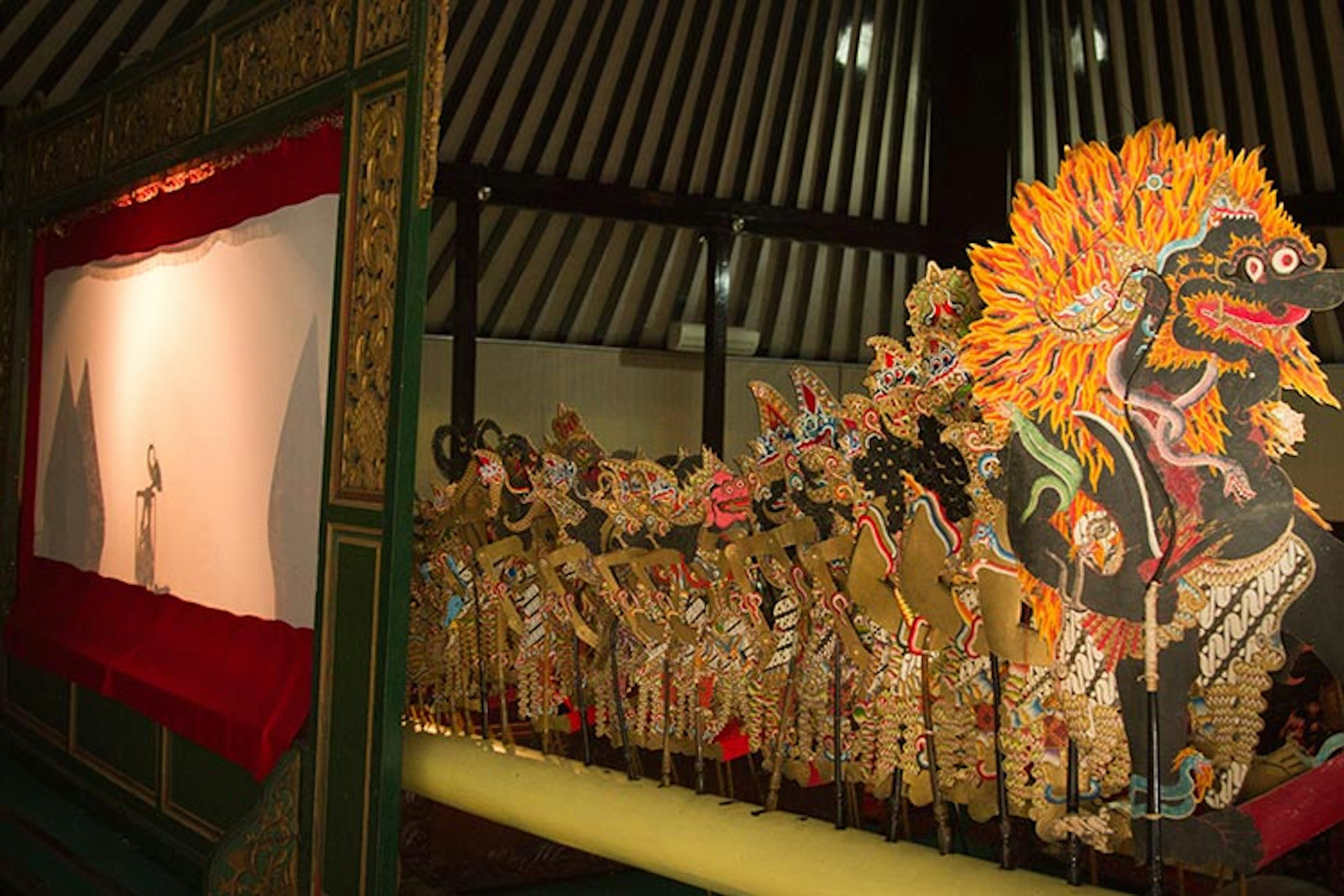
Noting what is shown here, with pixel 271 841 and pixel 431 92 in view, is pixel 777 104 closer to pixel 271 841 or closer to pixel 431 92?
pixel 431 92

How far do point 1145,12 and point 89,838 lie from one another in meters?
6.48

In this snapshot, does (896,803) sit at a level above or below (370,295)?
below

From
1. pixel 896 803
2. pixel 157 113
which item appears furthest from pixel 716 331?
pixel 896 803

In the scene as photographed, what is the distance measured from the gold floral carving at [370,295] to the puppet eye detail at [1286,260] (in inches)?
64.6

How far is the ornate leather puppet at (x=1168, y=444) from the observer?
1917mm

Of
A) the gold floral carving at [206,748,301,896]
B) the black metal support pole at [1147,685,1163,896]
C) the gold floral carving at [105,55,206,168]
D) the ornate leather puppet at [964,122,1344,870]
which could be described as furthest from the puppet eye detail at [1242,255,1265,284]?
the gold floral carving at [105,55,206,168]

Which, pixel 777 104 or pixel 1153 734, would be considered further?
pixel 777 104

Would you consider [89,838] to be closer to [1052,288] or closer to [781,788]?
[781,788]

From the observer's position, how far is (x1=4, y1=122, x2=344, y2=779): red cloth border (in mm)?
3209

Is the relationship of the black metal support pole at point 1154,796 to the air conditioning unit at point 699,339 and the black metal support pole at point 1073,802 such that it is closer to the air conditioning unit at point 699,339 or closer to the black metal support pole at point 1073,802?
the black metal support pole at point 1073,802

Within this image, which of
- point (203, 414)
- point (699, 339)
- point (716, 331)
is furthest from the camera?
point (699, 339)

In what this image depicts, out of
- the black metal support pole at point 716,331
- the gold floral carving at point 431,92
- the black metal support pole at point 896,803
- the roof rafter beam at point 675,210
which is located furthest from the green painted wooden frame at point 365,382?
the black metal support pole at point 716,331

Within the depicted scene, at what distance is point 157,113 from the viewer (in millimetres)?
4031

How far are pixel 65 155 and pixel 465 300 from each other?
2.95 metres
